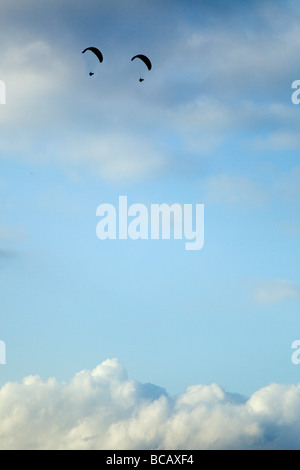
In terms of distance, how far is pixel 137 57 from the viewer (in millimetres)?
120500

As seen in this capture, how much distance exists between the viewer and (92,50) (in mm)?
117375

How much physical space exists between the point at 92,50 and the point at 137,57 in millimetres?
9656
